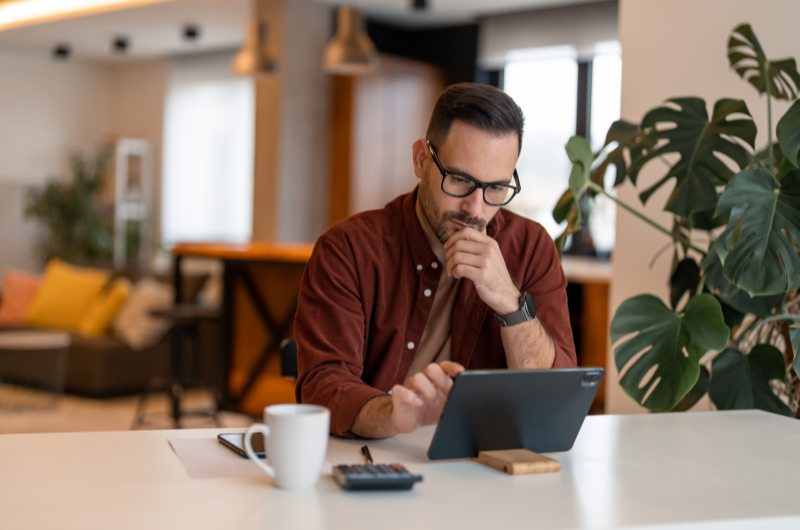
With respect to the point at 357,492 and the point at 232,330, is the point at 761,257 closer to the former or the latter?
the point at 357,492

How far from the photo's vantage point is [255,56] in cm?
514

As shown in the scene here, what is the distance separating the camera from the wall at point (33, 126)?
891 centimetres

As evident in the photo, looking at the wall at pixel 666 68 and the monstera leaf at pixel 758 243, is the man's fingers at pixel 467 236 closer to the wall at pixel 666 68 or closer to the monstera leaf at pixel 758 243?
the monstera leaf at pixel 758 243

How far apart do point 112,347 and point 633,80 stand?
406 centimetres

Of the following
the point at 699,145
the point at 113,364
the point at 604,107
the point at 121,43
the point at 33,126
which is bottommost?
the point at 113,364

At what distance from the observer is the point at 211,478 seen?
1052mm

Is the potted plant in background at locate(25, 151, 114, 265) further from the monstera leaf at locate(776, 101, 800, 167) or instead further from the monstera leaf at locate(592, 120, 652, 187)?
the monstera leaf at locate(776, 101, 800, 167)

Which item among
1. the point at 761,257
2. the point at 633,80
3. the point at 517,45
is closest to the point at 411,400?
the point at 761,257

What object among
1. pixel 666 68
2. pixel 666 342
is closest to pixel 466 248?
pixel 666 342

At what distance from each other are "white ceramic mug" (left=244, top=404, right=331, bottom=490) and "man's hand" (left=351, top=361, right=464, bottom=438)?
19 centimetres

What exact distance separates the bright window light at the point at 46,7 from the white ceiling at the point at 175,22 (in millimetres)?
186

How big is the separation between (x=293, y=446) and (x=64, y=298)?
5703mm

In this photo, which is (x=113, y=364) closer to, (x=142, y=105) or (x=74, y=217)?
(x=74, y=217)

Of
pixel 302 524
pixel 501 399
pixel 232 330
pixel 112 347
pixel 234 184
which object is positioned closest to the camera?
pixel 302 524
